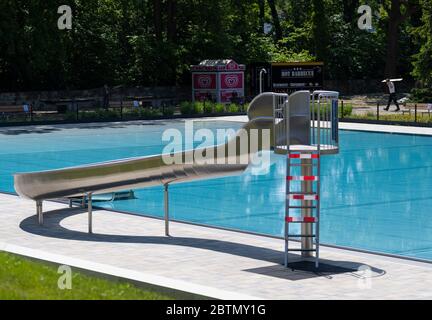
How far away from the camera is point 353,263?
43.3ft

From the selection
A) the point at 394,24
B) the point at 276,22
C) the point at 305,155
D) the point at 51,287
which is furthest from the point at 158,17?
the point at 51,287

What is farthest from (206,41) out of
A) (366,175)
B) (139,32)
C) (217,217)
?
(217,217)

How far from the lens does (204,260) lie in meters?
13.4

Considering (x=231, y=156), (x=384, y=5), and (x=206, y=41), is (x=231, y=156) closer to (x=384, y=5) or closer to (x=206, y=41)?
(x=206, y=41)

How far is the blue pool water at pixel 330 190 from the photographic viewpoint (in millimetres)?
16808

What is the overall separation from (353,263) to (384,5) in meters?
52.1

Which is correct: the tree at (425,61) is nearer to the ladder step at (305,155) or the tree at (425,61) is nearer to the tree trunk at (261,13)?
the tree trunk at (261,13)

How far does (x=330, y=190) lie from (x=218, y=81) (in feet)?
99.5

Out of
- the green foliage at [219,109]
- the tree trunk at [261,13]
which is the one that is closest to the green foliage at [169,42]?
the tree trunk at [261,13]

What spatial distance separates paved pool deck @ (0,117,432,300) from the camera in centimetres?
1139

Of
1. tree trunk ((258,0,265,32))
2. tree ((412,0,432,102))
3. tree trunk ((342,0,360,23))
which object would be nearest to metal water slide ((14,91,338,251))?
tree ((412,0,432,102))

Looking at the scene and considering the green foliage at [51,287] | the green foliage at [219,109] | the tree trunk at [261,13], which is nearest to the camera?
the green foliage at [51,287]

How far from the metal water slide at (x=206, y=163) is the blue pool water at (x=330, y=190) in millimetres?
1910

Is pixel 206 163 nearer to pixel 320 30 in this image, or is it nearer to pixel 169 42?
pixel 169 42
